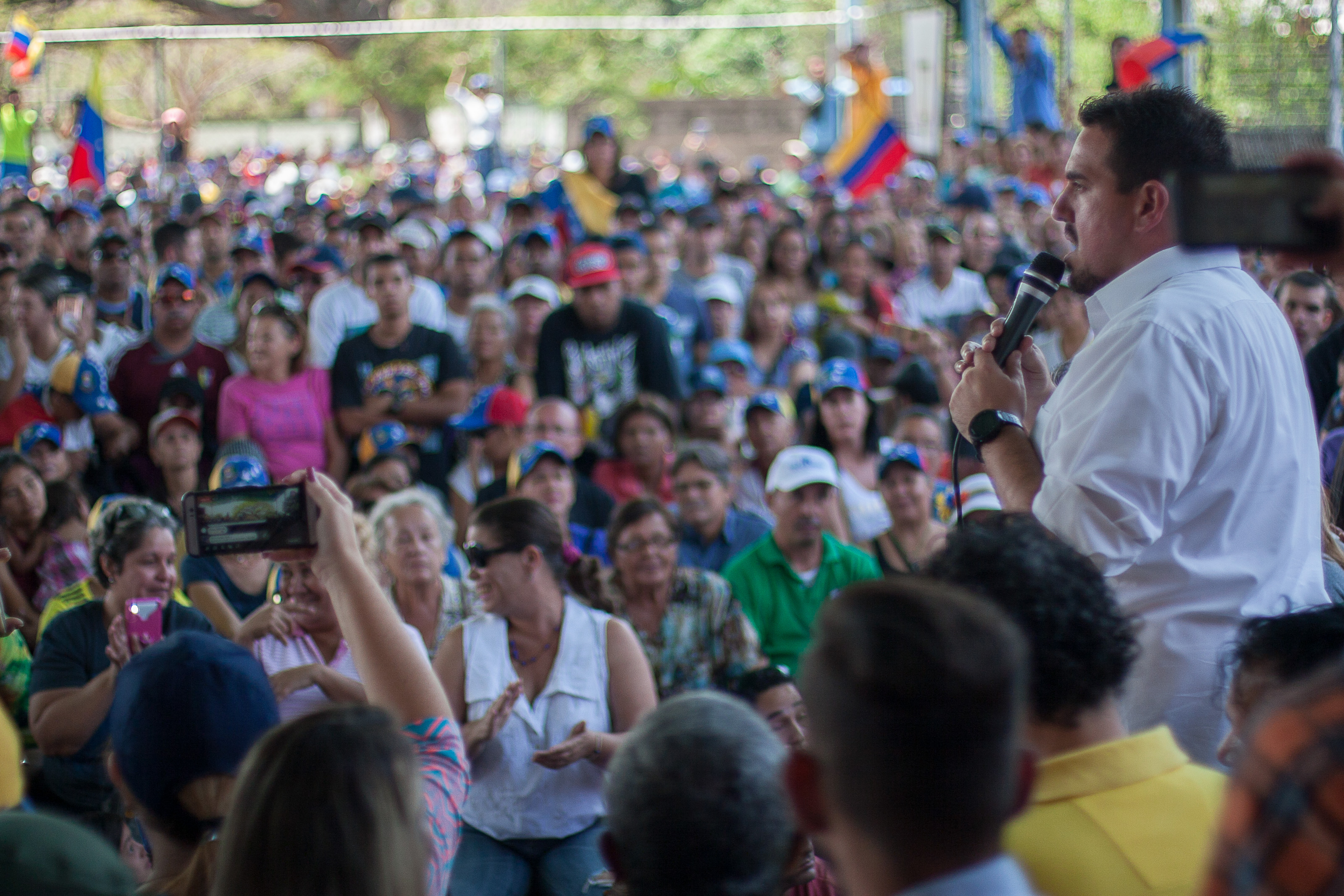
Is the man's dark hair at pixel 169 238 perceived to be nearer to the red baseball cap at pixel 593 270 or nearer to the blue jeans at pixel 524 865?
the red baseball cap at pixel 593 270

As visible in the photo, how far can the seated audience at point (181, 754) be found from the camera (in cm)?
172

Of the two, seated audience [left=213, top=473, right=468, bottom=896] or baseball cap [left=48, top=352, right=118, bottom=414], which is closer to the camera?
seated audience [left=213, top=473, right=468, bottom=896]

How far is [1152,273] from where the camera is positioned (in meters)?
2.14

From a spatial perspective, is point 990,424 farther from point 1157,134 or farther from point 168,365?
point 168,365

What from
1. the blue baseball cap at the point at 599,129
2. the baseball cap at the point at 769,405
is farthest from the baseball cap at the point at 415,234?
the baseball cap at the point at 769,405

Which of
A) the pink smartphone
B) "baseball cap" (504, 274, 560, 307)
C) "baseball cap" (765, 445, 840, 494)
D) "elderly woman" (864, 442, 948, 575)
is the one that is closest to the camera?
the pink smartphone

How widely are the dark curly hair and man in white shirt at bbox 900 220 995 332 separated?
6.78m

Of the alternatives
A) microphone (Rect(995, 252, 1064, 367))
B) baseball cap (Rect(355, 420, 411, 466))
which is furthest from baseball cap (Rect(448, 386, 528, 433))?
microphone (Rect(995, 252, 1064, 367))

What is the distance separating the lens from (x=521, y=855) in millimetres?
3488

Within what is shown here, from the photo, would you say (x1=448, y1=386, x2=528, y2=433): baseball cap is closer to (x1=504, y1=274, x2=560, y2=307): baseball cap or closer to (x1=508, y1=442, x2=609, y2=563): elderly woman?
(x1=508, y1=442, x2=609, y2=563): elderly woman

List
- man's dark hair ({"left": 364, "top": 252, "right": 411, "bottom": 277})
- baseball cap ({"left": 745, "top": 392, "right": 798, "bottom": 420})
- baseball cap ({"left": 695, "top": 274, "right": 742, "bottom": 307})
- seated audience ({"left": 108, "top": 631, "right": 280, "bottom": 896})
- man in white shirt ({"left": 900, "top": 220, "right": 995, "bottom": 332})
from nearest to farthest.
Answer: seated audience ({"left": 108, "top": 631, "right": 280, "bottom": 896}) < baseball cap ({"left": 745, "top": 392, "right": 798, "bottom": 420}) < man's dark hair ({"left": 364, "top": 252, "right": 411, "bottom": 277}) < baseball cap ({"left": 695, "top": 274, "right": 742, "bottom": 307}) < man in white shirt ({"left": 900, "top": 220, "right": 995, "bottom": 332})

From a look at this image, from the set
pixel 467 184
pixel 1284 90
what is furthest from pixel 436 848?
pixel 467 184

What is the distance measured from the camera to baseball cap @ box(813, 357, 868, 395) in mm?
5871

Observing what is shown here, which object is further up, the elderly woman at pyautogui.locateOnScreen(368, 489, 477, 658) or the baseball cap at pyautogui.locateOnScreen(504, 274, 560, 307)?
the baseball cap at pyautogui.locateOnScreen(504, 274, 560, 307)
